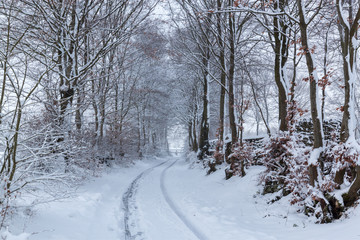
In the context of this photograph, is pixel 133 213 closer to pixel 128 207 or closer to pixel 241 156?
pixel 128 207

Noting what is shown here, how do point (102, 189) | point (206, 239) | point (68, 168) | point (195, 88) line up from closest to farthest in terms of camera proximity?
point (206, 239), point (68, 168), point (102, 189), point (195, 88)

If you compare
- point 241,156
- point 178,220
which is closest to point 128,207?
point 178,220

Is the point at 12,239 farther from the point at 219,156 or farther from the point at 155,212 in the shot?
the point at 219,156

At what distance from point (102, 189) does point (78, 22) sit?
6.70 metres

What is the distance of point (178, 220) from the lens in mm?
6207

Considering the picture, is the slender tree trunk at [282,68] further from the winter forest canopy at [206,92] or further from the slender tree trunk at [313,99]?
the slender tree trunk at [313,99]

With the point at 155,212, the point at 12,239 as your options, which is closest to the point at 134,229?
the point at 155,212

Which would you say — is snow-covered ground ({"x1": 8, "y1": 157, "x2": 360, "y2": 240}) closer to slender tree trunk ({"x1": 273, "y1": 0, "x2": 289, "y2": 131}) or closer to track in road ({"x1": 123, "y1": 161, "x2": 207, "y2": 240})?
track in road ({"x1": 123, "y1": 161, "x2": 207, "y2": 240})


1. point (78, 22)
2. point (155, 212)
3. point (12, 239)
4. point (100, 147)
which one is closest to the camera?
point (12, 239)

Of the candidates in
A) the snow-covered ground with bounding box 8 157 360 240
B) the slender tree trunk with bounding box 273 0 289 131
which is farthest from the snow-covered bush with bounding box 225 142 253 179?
the slender tree trunk with bounding box 273 0 289 131

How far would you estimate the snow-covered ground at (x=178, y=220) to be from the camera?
15.7 feet

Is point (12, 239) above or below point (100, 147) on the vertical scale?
below

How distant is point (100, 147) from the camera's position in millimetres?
→ 15922

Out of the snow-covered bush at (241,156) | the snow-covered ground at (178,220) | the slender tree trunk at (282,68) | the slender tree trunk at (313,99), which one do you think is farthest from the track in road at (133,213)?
the slender tree trunk at (282,68)
